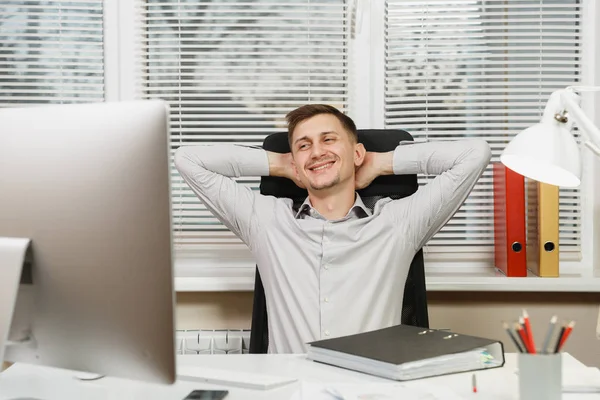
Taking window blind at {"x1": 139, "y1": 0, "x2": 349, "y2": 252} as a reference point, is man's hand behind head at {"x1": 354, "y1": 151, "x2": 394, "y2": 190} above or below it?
below

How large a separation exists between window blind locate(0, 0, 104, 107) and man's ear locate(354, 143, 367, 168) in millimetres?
1100

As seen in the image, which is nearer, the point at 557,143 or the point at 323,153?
the point at 557,143

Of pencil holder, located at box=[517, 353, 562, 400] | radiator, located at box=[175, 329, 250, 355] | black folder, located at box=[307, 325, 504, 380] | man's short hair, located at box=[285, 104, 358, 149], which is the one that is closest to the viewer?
pencil holder, located at box=[517, 353, 562, 400]

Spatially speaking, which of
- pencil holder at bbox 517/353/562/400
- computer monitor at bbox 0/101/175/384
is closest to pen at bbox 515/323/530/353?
pencil holder at bbox 517/353/562/400

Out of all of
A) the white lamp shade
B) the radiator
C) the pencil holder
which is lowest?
the radiator

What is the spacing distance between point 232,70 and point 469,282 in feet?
3.94

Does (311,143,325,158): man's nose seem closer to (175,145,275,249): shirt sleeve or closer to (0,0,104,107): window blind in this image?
(175,145,275,249): shirt sleeve

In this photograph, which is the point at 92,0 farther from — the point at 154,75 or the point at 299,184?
the point at 299,184

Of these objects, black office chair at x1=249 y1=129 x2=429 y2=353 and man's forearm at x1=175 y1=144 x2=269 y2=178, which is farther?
man's forearm at x1=175 y1=144 x2=269 y2=178

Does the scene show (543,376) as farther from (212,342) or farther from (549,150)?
(212,342)

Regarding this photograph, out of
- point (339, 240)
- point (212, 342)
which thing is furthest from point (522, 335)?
point (212, 342)

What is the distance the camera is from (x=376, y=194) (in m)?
2.34

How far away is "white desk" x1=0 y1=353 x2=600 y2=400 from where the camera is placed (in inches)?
47.8

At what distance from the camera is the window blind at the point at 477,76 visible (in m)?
2.68
